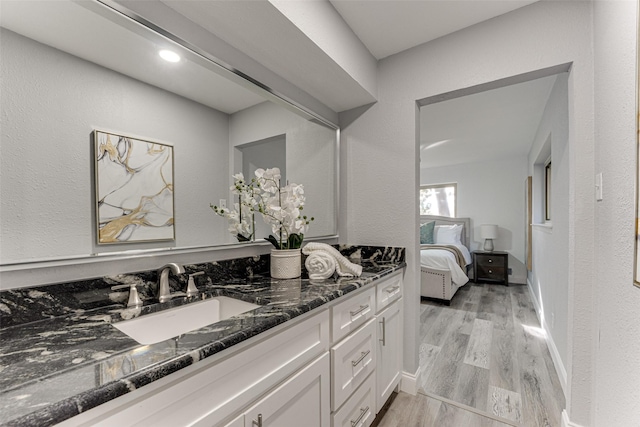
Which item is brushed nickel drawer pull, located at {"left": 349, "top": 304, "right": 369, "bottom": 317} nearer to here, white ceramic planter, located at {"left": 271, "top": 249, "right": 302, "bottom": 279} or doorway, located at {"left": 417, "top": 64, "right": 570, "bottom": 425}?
white ceramic planter, located at {"left": 271, "top": 249, "right": 302, "bottom": 279}

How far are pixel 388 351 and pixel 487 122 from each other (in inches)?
117

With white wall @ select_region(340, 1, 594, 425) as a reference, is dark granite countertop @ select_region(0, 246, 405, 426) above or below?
below

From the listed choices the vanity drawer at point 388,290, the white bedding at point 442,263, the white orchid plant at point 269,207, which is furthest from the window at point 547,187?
the white orchid plant at point 269,207

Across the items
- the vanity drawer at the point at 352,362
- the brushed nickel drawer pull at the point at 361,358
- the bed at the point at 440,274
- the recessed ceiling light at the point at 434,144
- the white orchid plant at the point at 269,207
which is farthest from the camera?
the recessed ceiling light at the point at 434,144

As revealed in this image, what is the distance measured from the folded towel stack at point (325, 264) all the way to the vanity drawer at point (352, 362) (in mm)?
297

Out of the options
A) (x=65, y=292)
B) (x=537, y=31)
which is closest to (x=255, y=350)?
(x=65, y=292)

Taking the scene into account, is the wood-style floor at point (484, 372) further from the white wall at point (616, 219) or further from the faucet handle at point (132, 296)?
the faucet handle at point (132, 296)

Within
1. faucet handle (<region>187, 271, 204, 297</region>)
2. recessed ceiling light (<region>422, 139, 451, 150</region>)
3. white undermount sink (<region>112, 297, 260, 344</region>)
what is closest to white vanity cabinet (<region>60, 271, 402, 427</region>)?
white undermount sink (<region>112, 297, 260, 344</region>)

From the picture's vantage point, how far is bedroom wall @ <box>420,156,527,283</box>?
491 centimetres

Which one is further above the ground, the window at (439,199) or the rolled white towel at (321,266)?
the window at (439,199)

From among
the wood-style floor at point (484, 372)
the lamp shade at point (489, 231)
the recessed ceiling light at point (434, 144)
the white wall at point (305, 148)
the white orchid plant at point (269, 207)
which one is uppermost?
the recessed ceiling light at point (434, 144)

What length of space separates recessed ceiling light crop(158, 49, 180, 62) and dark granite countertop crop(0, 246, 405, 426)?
2.86 ft

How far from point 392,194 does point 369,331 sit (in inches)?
36.6

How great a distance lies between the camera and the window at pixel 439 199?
5781mm
